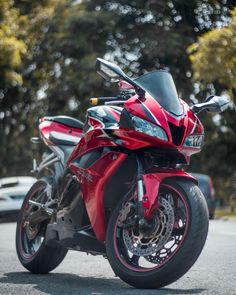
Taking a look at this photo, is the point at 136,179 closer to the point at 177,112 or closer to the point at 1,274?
the point at 177,112

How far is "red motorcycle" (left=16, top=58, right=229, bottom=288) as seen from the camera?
5.87 meters

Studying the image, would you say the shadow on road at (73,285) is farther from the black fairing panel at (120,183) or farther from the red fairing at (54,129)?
the red fairing at (54,129)

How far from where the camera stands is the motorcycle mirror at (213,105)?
661 cm

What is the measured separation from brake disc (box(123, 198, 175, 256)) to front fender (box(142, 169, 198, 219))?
69mm

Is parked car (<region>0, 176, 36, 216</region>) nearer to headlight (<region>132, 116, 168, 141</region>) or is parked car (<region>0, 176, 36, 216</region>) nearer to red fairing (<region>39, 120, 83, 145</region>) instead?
red fairing (<region>39, 120, 83, 145</region>)

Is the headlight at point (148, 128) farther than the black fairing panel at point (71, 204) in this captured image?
No

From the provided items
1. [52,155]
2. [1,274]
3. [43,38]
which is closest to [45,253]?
[1,274]

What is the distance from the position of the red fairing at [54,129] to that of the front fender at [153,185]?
67.0 inches

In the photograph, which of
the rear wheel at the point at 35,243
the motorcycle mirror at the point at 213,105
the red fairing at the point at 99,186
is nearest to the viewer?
the red fairing at the point at 99,186

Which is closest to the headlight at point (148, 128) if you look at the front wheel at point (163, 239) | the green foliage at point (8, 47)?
the front wheel at point (163, 239)

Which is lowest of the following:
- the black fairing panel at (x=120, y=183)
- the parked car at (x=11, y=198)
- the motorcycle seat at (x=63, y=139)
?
the parked car at (x=11, y=198)

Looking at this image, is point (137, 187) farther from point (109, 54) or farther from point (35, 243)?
point (109, 54)

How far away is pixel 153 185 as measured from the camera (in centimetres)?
596

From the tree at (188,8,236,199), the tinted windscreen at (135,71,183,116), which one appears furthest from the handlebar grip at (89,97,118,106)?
the tree at (188,8,236,199)
